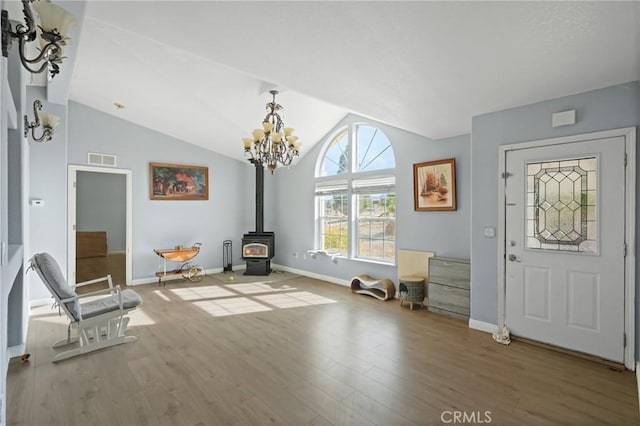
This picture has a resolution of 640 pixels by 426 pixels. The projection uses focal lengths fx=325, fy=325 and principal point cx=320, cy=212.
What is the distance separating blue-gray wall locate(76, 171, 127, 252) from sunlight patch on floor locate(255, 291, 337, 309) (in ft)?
22.4

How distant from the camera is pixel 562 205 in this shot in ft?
10.5

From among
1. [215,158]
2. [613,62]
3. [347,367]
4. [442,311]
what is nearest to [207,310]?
[347,367]

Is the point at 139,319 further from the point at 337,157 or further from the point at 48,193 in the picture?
the point at 337,157

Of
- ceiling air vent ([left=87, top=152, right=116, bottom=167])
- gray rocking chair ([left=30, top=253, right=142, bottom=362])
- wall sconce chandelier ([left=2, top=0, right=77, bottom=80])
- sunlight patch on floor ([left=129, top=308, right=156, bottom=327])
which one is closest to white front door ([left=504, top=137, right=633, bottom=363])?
wall sconce chandelier ([left=2, top=0, right=77, bottom=80])

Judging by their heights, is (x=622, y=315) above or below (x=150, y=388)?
above

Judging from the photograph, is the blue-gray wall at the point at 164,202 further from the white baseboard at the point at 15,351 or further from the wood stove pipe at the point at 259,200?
the white baseboard at the point at 15,351

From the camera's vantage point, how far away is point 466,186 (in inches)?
176

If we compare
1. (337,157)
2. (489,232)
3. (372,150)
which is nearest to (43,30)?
(489,232)

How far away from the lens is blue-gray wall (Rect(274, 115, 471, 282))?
4.52 m

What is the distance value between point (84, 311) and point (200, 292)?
95.0 inches

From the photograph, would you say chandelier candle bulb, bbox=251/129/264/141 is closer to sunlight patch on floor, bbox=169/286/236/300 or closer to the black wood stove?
sunlight patch on floor, bbox=169/286/236/300

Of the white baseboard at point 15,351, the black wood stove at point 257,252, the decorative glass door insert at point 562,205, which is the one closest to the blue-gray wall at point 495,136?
the decorative glass door insert at point 562,205

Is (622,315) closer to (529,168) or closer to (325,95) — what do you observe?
(529,168)

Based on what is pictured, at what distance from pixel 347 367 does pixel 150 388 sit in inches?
63.3
